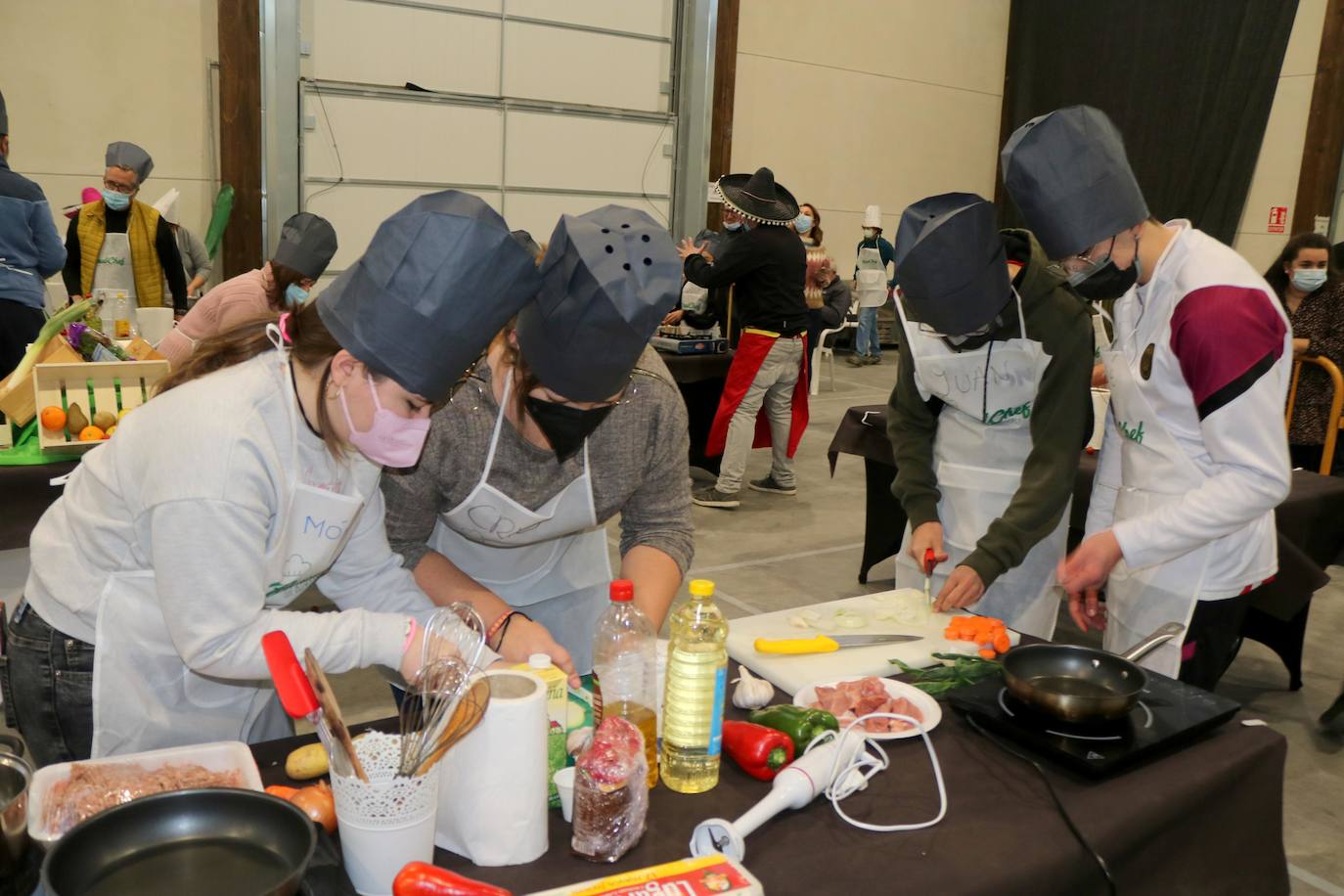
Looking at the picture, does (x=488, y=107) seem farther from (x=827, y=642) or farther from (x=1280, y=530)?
(x=827, y=642)

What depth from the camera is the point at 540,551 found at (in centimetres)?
196

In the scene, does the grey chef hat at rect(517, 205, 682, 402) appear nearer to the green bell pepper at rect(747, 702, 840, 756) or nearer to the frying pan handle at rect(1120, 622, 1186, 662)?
the green bell pepper at rect(747, 702, 840, 756)

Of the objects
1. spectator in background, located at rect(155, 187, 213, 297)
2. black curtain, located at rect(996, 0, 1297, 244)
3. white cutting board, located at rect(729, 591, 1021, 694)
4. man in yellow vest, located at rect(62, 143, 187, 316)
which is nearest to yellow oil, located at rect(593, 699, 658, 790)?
white cutting board, located at rect(729, 591, 1021, 694)

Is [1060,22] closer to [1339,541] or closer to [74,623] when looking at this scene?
[1339,541]

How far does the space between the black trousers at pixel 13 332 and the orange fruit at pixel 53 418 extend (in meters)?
2.03

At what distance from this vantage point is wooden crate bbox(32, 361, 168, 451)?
2.66 m

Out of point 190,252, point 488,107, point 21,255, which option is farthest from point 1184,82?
point 21,255

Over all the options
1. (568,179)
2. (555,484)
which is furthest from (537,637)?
(568,179)

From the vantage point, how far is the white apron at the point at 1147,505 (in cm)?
190

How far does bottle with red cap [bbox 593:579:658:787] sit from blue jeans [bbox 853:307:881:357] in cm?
944

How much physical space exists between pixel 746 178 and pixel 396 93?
3952 mm

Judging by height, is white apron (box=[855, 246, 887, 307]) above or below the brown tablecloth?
above

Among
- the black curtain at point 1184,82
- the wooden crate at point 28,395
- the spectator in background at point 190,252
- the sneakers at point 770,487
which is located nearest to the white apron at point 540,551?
the wooden crate at point 28,395

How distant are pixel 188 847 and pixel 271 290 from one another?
2.77 metres
